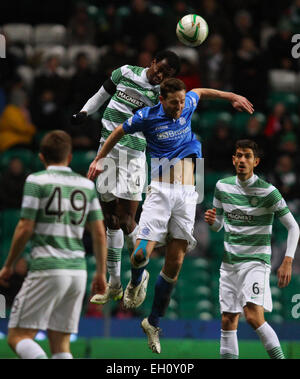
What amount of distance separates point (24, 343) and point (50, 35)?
33.3 ft

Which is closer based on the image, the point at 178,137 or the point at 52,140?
the point at 52,140

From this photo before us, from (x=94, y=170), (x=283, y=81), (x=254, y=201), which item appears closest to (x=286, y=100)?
(x=283, y=81)

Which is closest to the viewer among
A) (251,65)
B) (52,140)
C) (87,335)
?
(52,140)

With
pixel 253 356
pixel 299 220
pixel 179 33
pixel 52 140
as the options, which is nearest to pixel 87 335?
pixel 253 356

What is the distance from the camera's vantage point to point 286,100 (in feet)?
48.8

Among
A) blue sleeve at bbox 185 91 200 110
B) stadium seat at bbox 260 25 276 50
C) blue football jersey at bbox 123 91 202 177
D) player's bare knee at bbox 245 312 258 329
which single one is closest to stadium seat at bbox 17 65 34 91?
stadium seat at bbox 260 25 276 50

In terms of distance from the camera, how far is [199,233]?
1266cm

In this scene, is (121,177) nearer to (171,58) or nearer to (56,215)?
(171,58)

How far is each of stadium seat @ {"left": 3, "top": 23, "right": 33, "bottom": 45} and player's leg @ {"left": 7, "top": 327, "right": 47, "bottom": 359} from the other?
998 cm

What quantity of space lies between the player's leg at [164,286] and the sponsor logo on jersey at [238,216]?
52 centimetres

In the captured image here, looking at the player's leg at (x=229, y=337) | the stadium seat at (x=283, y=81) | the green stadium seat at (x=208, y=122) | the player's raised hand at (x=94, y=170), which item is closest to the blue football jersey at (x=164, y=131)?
the player's raised hand at (x=94, y=170)

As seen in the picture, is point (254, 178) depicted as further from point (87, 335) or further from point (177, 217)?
point (87, 335)

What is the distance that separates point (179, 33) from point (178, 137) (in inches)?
50.9
